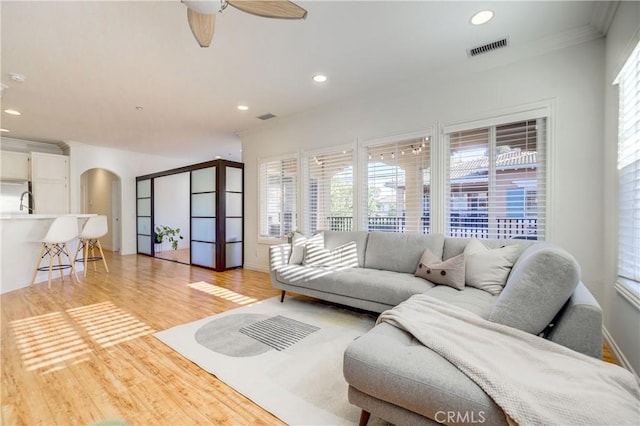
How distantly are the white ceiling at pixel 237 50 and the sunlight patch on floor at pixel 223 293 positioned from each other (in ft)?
9.26

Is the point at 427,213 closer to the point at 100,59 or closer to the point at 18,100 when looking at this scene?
the point at 100,59

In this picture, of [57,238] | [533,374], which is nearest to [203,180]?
[57,238]

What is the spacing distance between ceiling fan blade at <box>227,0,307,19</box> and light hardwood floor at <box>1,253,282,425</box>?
2.57m

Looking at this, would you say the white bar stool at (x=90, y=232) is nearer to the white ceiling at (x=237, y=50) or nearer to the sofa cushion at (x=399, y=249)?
the white ceiling at (x=237, y=50)

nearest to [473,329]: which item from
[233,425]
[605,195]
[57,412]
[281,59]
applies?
[233,425]

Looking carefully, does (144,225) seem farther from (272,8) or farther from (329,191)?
(272,8)

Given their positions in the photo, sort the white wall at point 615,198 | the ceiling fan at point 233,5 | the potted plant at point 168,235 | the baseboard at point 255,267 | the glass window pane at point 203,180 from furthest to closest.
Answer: the potted plant at point 168,235 < the glass window pane at point 203,180 < the baseboard at point 255,267 < the white wall at point 615,198 < the ceiling fan at point 233,5

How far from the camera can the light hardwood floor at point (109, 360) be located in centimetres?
164

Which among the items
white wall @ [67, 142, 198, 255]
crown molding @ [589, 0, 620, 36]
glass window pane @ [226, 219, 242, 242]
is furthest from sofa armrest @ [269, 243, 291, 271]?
white wall @ [67, 142, 198, 255]

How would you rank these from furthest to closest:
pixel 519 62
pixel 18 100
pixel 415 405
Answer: pixel 18 100 < pixel 519 62 < pixel 415 405

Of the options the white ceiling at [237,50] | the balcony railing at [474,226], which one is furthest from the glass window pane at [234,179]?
the balcony railing at [474,226]

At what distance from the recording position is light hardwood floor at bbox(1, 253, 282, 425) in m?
1.64

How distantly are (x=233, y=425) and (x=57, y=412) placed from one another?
3.47 feet

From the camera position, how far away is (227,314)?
10.4ft
